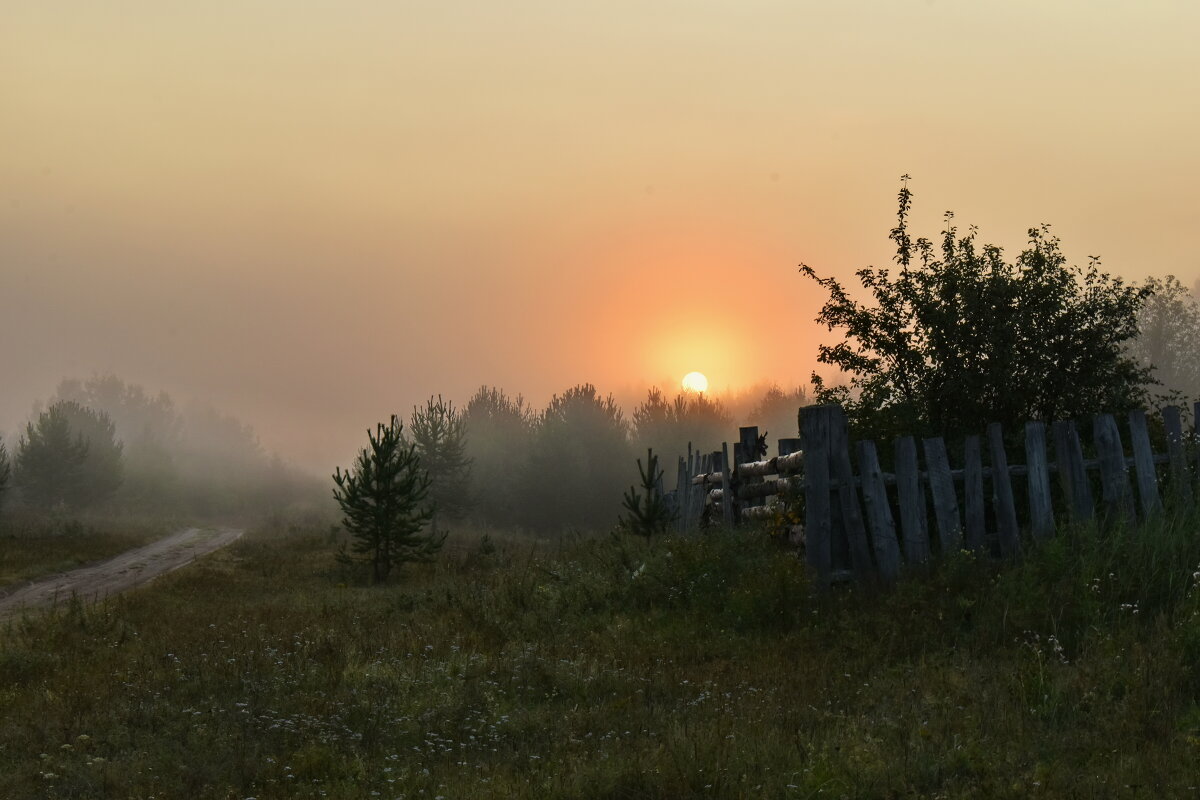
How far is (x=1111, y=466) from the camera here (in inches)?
469

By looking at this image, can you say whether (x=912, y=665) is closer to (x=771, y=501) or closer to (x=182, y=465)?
(x=771, y=501)

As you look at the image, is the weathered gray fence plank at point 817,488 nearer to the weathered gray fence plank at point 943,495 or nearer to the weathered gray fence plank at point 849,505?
A: the weathered gray fence plank at point 849,505

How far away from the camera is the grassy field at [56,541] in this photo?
24859 millimetres

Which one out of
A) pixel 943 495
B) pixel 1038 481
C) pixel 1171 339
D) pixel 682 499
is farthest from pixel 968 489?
pixel 1171 339

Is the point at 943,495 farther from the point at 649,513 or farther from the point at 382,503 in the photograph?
the point at 382,503

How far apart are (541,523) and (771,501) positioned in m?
46.3

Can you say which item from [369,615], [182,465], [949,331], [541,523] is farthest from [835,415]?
[182,465]

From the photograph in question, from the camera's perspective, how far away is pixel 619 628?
465 inches

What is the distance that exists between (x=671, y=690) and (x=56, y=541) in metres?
28.8

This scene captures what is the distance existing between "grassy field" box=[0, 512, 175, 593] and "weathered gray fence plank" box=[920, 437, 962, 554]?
19.5 m

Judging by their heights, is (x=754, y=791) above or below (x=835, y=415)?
below

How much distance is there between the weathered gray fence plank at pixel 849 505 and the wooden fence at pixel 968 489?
12 millimetres

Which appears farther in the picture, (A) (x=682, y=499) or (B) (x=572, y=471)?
(B) (x=572, y=471)

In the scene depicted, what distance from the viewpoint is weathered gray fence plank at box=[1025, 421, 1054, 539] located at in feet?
38.4
